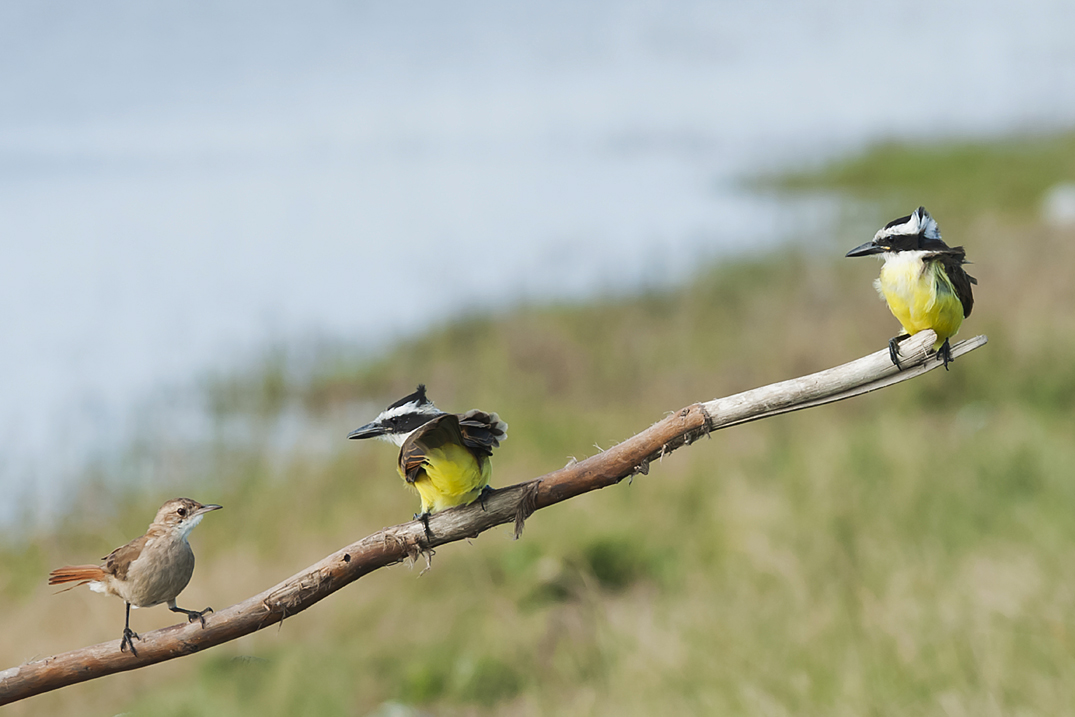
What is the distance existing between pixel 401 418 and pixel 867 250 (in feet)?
3.17

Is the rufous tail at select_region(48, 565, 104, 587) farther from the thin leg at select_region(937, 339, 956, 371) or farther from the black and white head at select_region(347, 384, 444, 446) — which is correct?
→ the thin leg at select_region(937, 339, 956, 371)

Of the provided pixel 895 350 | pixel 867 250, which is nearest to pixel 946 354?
pixel 895 350

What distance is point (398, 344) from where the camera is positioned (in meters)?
22.5

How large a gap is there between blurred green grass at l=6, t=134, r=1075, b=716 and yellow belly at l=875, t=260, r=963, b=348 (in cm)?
272

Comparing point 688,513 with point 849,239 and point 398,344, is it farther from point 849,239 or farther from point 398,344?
point 849,239

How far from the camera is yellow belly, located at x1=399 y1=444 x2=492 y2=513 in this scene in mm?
1771

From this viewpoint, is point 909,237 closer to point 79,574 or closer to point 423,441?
point 423,441

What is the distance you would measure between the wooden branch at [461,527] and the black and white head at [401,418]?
50cm

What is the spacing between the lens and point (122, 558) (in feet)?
4.71

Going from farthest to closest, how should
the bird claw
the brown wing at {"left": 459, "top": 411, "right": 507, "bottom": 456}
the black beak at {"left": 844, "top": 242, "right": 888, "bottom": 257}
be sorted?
the black beak at {"left": 844, "top": 242, "right": 888, "bottom": 257}, the brown wing at {"left": 459, "top": 411, "right": 507, "bottom": 456}, the bird claw

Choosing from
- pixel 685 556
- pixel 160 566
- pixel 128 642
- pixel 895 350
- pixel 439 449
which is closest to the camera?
pixel 128 642

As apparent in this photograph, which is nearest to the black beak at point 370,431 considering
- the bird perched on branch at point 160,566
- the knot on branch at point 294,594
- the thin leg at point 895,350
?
the bird perched on branch at point 160,566

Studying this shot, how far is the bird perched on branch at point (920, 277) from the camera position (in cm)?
175

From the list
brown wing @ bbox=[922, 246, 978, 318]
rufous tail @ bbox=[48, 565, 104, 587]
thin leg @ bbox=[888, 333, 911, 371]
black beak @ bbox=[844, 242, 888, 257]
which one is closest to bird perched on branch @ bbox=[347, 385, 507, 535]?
rufous tail @ bbox=[48, 565, 104, 587]
